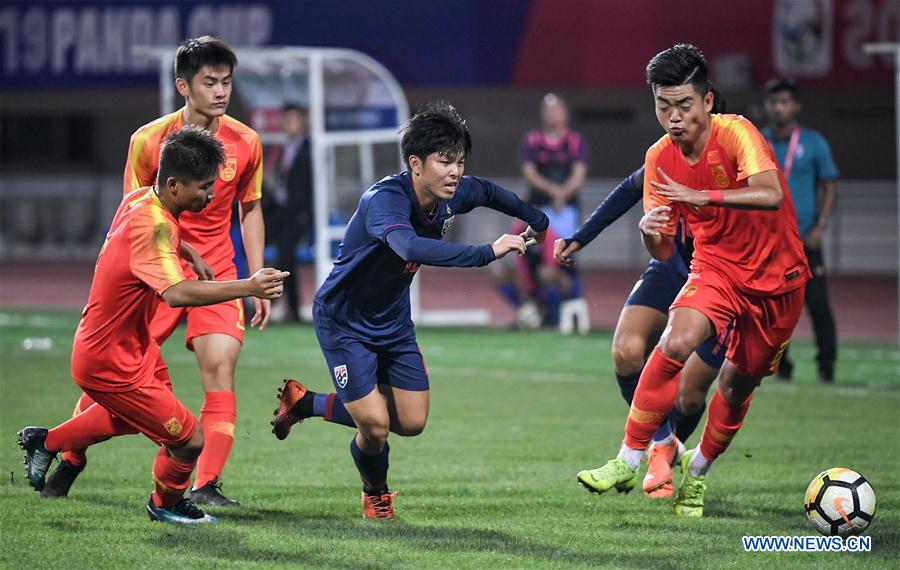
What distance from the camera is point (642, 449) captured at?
6.57 m

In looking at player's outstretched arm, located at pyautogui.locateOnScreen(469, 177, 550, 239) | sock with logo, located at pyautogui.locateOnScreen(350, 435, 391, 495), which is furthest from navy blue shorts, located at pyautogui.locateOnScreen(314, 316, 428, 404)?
player's outstretched arm, located at pyautogui.locateOnScreen(469, 177, 550, 239)

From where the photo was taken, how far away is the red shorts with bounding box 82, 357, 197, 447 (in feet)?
20.0

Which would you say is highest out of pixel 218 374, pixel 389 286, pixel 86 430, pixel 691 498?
pixel 389 286

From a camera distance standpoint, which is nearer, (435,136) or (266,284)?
(266,284)

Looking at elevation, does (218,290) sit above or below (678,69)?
below

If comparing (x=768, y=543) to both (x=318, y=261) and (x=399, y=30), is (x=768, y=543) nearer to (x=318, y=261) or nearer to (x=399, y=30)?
(x=318, y=261)

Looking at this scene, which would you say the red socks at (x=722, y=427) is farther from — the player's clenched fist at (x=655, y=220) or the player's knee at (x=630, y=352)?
the player's clenched fist at (x=655, y=220)

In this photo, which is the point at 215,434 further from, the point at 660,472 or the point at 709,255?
the point at 709,255

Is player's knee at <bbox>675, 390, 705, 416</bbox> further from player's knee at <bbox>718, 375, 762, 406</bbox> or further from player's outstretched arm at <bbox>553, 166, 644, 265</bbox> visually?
player's outstretched arm at <bbox>553, 166, 644, 265</bbox>

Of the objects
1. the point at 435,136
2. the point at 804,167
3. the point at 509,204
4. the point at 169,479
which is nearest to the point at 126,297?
the point at 169,479

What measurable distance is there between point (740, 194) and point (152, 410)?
2.76 metres

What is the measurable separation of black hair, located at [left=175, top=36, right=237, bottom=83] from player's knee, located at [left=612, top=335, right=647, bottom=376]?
2476 mm

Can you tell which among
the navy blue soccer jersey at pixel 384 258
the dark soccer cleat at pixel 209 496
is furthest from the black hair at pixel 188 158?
the dark soccer cleat at pixel 209 496

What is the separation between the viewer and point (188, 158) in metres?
5.88
